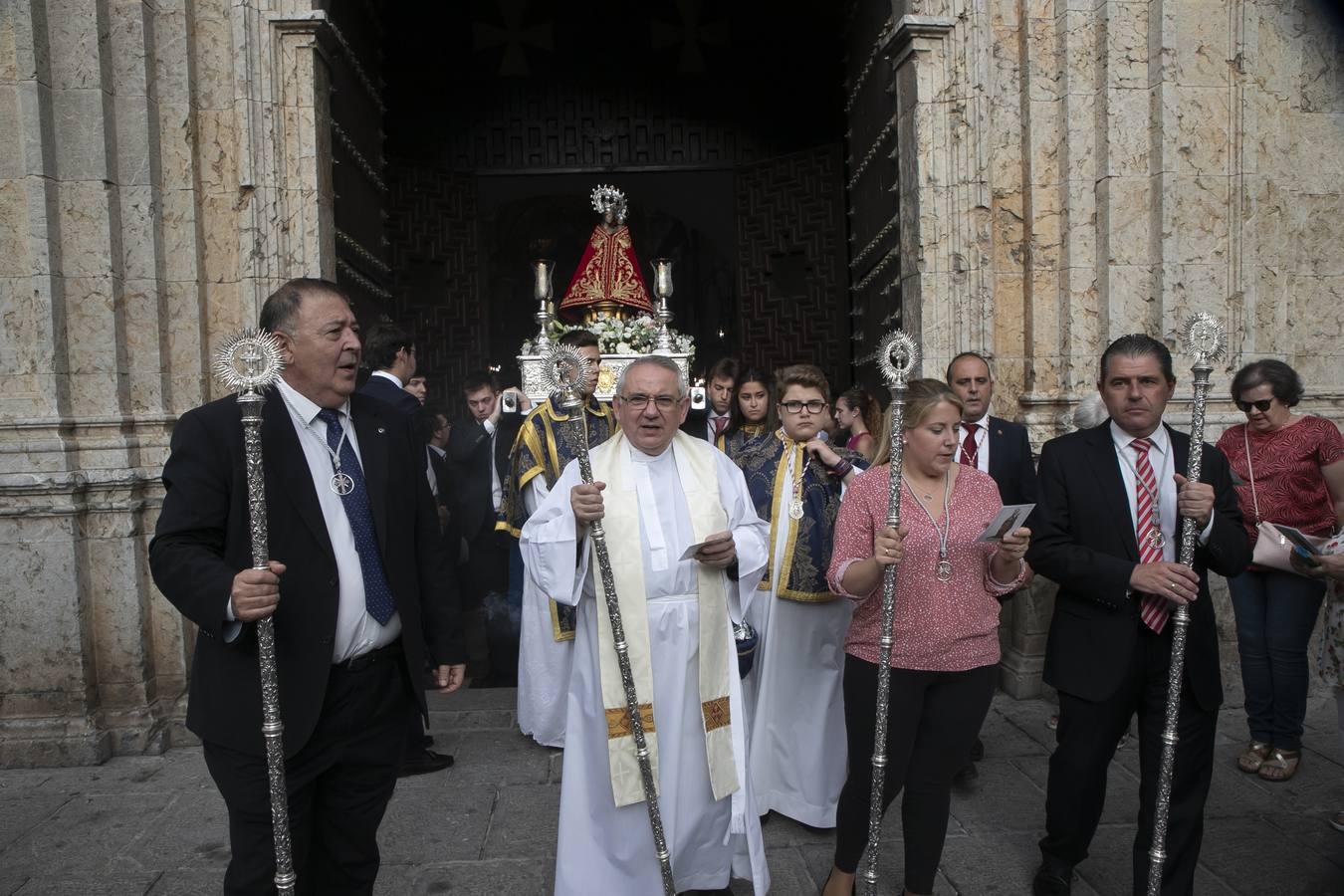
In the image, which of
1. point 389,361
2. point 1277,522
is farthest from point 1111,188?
point 389,361

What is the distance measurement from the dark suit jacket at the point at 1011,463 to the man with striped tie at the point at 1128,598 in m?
1.07

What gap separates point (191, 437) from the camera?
2.54 m

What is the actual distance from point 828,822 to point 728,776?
0.91 metres

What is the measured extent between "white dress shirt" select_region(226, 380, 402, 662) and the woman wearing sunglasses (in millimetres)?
3628

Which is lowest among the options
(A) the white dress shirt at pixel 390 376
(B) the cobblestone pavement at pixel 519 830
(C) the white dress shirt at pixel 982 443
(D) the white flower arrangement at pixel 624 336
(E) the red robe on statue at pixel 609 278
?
(B) the cobblestone pavement at pixel 519 830

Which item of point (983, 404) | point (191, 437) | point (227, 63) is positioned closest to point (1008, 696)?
point (983, 404)

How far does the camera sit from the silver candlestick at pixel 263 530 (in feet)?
8.04

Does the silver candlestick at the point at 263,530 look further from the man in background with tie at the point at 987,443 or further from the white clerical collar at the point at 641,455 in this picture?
the man in background with tie at the point at 987,443

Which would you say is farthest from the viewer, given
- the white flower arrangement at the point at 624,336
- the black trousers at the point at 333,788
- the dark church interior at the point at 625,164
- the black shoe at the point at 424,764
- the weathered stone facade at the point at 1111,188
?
the dark church interior at the point at 625,164

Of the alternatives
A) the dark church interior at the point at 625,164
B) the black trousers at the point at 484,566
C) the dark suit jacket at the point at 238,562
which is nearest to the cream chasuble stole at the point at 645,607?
the dark suit jacket at the point at 238,562

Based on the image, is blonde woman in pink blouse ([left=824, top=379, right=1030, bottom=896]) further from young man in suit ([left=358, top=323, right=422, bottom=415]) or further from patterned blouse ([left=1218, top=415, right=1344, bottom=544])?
young man in suit ([left=358, top=323, right=422, bottom=415])

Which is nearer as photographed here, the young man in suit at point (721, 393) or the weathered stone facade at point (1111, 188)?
the weathered stone facade at point (1111, 188)

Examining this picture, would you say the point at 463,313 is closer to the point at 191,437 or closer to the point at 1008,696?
the point at 1008,696

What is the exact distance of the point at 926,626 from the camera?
3182mm
